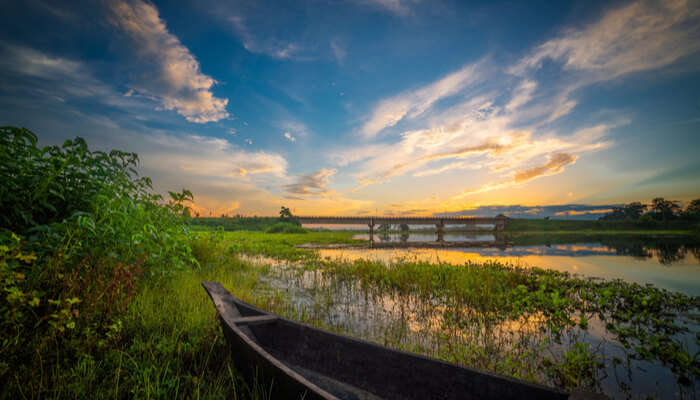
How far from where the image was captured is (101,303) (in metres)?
2.71

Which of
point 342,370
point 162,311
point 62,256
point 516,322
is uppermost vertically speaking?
point 62,256

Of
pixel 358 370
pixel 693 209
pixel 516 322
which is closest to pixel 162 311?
pixel 358 370

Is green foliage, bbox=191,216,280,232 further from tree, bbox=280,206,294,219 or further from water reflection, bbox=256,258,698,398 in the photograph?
water reflection, bbox=256,258,698,398

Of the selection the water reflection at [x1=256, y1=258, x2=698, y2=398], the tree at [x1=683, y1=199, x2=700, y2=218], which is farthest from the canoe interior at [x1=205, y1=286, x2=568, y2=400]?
the tree at [x1=683, y1=199, x2=700, y2=218]

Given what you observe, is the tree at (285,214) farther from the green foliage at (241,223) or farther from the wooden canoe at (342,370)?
the wooden canoe at (342,370)

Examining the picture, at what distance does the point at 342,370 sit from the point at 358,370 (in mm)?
225

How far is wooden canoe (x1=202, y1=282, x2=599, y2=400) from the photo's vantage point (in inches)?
79.0

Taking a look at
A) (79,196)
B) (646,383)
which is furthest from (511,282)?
(79,196)

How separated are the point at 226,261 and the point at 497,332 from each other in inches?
361

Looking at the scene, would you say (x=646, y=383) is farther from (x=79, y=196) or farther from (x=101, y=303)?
(x=79, y=196)

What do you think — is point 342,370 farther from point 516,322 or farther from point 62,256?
point 516,322

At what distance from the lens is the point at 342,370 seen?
2.95m

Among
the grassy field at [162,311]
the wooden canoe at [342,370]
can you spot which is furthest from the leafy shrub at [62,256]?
the wooden canoe at [342,370]

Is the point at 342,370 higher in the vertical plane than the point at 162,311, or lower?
lower
